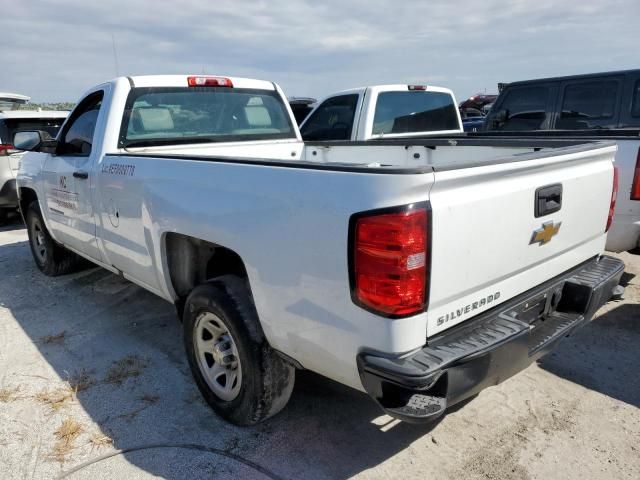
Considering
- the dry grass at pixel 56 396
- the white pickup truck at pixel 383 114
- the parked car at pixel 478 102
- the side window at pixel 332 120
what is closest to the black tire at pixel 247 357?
the dry grass at pixel 56 396

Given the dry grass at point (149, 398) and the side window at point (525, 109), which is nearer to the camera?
the dry grass at point (149, 398)

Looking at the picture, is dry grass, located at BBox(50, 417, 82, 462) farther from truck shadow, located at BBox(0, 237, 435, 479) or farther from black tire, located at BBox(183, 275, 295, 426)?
black tire, located at BBox(183, 275, 295, 426)

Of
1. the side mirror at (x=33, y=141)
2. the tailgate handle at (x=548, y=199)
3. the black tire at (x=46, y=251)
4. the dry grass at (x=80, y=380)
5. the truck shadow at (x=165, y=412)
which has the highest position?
the side mirror at (x=33, y=141)

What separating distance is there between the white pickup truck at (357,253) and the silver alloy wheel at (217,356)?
1 cm

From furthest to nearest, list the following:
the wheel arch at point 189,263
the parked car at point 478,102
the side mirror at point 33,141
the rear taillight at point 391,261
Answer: the parked car at point 478,102 < the side mirror at point 33,141 < the wheel arch at point 189,263 < the rear taillight at point 391,261

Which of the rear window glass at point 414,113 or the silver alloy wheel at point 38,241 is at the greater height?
the rear window glass at point 414,113

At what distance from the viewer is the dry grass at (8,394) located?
3.24 meters

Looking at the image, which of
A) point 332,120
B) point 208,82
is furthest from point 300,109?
point 208,82

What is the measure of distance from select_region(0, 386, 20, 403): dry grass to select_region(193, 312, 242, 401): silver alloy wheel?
1278 mm

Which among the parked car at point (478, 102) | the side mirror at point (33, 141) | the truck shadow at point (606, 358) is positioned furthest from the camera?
the parked car at point (478, 102)

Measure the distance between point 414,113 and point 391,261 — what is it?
18.8ft

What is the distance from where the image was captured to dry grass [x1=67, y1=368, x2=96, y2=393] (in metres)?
3.33

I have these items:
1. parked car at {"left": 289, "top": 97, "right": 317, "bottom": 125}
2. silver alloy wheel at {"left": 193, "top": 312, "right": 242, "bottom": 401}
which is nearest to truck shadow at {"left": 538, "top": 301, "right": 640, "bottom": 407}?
silver alloy wheel at {"left": 193, "top": 312, "right": 242, "bottom": 401}

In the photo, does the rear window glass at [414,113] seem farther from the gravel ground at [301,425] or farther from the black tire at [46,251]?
the black tire at [46,251]
